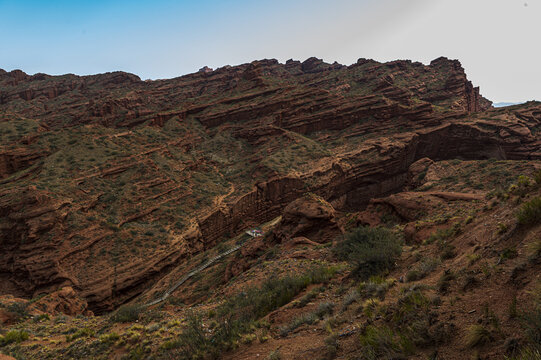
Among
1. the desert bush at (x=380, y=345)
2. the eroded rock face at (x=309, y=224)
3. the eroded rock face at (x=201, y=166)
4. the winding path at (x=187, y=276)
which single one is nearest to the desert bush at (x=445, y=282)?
the desert bush at (x=380, y=345)

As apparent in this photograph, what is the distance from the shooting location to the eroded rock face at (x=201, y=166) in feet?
76.4

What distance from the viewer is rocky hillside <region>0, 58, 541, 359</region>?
5.50 m

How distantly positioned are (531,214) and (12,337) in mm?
19115

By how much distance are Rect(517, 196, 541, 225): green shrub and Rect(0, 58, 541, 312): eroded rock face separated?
13.1 meters

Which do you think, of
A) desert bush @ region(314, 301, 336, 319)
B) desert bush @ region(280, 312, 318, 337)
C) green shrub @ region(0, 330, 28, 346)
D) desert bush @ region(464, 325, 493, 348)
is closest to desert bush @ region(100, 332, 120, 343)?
green shrub @ region(0, 330, 28, 346)

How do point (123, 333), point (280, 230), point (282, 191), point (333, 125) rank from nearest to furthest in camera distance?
point (123, 333) → point (280, 230) → point (282, 191) → point (333, 125)

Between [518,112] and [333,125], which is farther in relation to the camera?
[333,125]

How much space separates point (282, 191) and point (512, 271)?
33.7m

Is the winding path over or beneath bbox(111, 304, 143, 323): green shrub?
beneath

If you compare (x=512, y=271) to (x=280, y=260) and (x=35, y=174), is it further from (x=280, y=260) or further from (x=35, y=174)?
(x=35, y=174)

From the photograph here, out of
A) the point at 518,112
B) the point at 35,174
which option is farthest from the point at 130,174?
the point at 518,112

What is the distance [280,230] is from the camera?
19.8 metres

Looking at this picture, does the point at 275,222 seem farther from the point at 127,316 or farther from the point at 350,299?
the point at 350,299

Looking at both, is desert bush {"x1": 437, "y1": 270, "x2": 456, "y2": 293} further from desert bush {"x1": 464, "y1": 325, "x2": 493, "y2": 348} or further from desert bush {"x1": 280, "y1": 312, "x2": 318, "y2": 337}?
desert bush {"x1": 280, "y1": 312, "x2": 318, "y2": 337}
